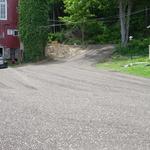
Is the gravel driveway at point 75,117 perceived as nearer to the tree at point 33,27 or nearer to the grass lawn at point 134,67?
the grass lawn at point 134,67

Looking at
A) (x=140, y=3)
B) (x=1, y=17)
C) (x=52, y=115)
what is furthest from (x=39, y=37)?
(x=52, y=115)

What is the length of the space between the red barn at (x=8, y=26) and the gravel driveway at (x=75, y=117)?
3377cm

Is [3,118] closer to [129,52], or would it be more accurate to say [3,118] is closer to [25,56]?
[129,52]

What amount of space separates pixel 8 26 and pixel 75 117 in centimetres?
4522

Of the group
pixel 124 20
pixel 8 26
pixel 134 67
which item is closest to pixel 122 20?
pixel 124 20

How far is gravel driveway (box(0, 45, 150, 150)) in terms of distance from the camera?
999cm

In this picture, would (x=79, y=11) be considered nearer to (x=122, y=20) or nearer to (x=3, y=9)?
(x=122, y=20)

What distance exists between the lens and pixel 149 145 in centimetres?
968

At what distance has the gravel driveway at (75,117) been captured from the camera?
32.8 ft

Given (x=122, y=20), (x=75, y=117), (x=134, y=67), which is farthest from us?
(x=122, y=20)

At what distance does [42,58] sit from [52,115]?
38.6m

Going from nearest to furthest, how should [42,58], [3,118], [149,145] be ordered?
[149,145] < [3,118] < [42,58]

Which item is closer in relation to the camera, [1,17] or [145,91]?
[145,91]

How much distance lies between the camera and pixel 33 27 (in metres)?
53.0
